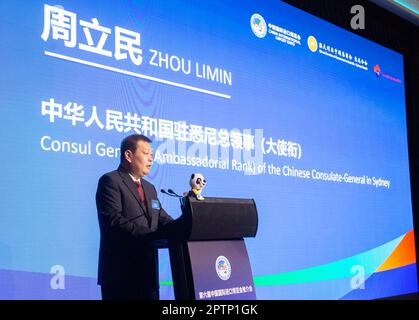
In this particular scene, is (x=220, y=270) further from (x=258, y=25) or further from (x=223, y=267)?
(x=258, y=25)

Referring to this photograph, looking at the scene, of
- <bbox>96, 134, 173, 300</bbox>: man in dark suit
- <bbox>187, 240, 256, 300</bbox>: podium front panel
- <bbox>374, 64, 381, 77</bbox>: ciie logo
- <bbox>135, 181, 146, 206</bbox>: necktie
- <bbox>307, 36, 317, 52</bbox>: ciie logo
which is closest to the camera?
<bbox>187, 240, 256, 300</bbox>: podium front panel

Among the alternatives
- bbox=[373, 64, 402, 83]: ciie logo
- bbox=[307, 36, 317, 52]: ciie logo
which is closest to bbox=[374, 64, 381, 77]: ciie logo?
bbox=[373, 64, 402, 83]: ciie logo

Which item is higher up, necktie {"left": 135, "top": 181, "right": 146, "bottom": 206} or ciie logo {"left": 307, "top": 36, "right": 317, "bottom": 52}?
ciie logo {"left": 307, "top": 36, "right": 317, "bottom": 52}

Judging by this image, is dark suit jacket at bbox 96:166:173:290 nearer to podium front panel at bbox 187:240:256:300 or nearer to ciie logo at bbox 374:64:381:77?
A: podium front panel at bbox 187:240:256:300

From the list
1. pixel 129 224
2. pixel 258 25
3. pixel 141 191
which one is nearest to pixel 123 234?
pixel 129 224

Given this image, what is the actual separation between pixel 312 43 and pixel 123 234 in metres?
1.95

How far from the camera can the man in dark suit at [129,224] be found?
2186mm

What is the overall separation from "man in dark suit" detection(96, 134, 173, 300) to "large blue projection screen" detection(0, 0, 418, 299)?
0.05m

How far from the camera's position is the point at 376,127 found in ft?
13.2

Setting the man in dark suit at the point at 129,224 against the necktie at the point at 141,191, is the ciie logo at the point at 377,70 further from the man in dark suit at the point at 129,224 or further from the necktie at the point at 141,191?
the necktie at the point at 141,191

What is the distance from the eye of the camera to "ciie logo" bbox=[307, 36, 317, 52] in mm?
3590

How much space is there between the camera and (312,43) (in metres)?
3.61

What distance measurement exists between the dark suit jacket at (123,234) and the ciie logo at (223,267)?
0.34 m

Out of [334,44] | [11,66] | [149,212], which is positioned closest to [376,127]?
[334,44]
